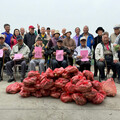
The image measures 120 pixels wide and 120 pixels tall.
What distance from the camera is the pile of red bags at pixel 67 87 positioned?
2.89m

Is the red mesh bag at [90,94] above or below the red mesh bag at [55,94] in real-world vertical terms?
above

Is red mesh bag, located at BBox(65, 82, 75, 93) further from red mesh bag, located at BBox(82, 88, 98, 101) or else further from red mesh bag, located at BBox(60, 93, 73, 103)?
red mesh bag, located at BBox(82, 88, 98, 101)

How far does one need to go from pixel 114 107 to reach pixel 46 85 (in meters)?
1.48

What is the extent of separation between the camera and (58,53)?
5.37m

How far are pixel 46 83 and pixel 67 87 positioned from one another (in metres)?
0.49

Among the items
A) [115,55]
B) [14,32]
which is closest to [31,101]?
[115,55]

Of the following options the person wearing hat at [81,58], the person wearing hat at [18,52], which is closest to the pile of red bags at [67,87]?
the person wearing hat at [81,58]

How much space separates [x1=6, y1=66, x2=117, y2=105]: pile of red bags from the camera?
2893 mm

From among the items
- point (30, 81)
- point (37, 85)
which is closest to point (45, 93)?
point (37, 85)

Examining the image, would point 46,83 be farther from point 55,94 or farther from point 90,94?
point 90,94

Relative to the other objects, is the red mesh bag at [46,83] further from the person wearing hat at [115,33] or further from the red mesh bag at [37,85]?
the person wearing hat at [115,33]

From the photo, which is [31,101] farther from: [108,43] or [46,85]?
[108,43]

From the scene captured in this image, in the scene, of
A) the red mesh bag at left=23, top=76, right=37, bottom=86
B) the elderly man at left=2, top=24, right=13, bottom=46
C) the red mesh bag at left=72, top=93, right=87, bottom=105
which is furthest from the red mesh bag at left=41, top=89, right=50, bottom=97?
the elderly man at left=2, top=24, right=13, bottom=46

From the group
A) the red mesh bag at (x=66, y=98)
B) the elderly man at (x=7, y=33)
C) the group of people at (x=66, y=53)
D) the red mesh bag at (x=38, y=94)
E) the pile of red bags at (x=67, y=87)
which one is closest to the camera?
the pile of red bags at (x=67, y=87)
